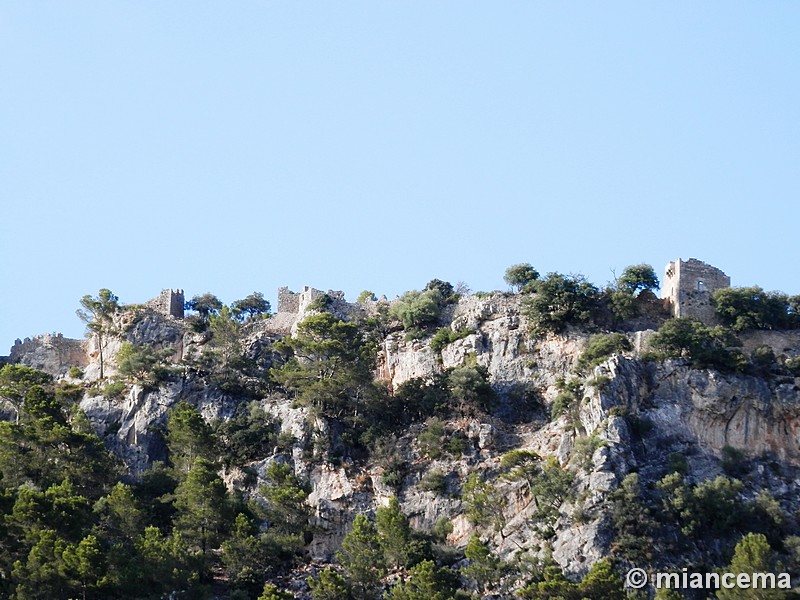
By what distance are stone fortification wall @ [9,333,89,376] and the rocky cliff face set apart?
23.3 feet

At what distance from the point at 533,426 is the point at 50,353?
83.3 feet

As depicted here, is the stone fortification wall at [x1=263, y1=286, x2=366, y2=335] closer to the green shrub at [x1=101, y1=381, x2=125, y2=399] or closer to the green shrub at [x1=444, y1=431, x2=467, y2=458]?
the green shrub at [x1=101, y1=381, x2=125, y2=399]

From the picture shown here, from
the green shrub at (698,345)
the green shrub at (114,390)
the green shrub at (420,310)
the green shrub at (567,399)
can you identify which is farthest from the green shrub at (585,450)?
the green shrub at (114,390)

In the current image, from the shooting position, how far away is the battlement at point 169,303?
3265 inches

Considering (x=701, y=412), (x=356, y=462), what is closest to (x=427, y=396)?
(x=356, y=462)

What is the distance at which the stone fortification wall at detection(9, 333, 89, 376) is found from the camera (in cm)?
8244

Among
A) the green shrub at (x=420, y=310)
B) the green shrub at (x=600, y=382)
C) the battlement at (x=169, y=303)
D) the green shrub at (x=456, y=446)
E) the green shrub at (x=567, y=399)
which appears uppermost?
the battlement at (x=169, y=303)

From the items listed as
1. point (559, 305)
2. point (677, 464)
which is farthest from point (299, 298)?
point (677, 464)

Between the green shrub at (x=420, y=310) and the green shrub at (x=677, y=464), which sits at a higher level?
the green shrub at (x=420, y=310)

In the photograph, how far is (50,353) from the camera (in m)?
82.9

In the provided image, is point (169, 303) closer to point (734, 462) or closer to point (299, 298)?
point (299, 298)

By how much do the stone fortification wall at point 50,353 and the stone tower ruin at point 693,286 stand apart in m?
27.6

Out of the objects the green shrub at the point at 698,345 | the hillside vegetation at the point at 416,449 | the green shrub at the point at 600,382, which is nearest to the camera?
the hillside vegetation at the point at 416,449

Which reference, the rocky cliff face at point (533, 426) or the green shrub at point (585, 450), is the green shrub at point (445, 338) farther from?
the green shrub at point (585, 450)
